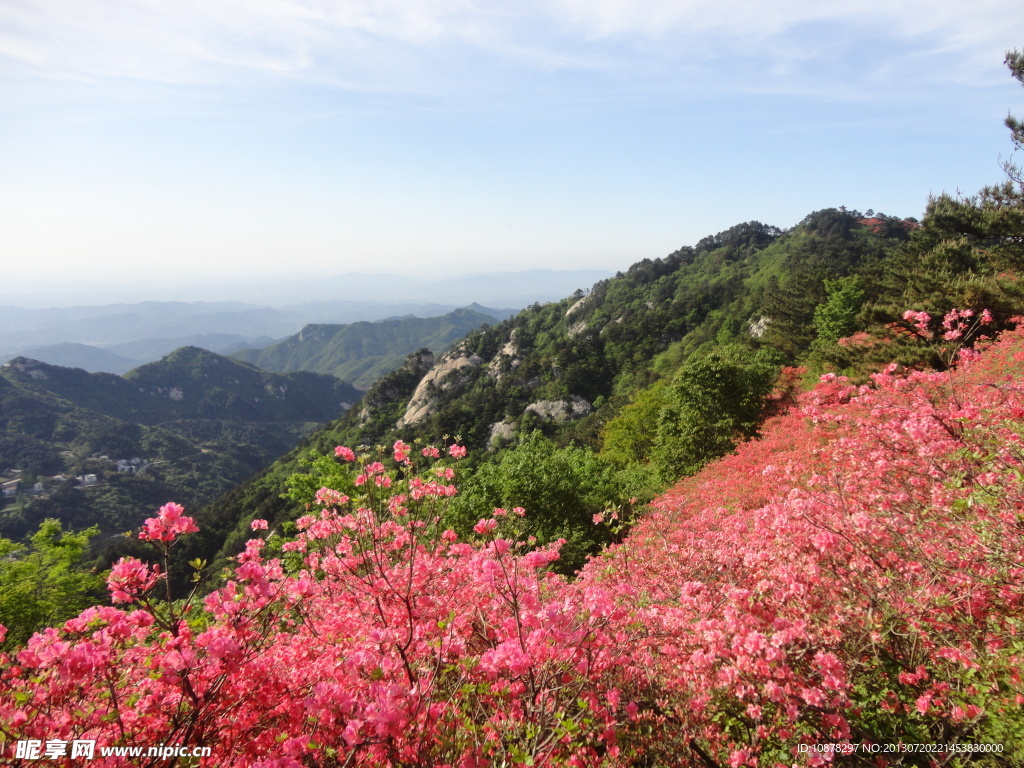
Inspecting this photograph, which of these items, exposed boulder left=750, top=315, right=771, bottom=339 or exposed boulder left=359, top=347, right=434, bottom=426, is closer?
exposed boulder left=750, top=315, right=771, bottom=339

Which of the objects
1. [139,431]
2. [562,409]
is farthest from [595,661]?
[139,431]

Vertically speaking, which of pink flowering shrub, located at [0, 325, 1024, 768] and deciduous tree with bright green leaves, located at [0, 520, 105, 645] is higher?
pink flowering shrub, located at [0, 325, 1024, 768]

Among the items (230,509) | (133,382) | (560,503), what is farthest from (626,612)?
(133,382)

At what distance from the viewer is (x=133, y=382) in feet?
480

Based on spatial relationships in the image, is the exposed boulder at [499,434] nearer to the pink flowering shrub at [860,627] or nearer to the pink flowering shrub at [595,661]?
the pink flowering shrub at [860,627]

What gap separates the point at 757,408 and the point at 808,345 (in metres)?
18.3

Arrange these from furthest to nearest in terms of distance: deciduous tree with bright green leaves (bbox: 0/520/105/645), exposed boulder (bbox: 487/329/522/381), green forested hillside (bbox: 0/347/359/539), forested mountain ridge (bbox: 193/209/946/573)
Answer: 1. green forested hillside (bbox: 0/347/359/539)
2. exposed boulder (bbox: 487/329/522/381)
3. forested mountain ridge (bbox: 193/209/946/573)
4. deciduous tree with bright green leaves (bbox: 0/520/105/645)

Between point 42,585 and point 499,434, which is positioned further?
point 499,434

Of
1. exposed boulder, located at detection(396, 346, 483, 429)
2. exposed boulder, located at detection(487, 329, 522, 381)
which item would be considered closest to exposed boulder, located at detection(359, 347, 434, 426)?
exposed boulder, located at detection(396, 346, 483, 429)

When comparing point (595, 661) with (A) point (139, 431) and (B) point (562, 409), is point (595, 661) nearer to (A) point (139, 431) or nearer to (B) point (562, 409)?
(B) point (562, 409)

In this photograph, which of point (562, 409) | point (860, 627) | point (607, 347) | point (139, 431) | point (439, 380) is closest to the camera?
point (860, 627)

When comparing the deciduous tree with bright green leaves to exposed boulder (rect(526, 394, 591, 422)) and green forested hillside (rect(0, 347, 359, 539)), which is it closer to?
exposed boulder (rect(526, 394, 591, 422))

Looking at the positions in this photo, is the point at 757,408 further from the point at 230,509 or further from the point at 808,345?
the point at 230,509

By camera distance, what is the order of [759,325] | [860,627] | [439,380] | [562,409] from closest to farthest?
1. [860,627]
2. [759,325]
3. [562,409]
4. [439,380]
